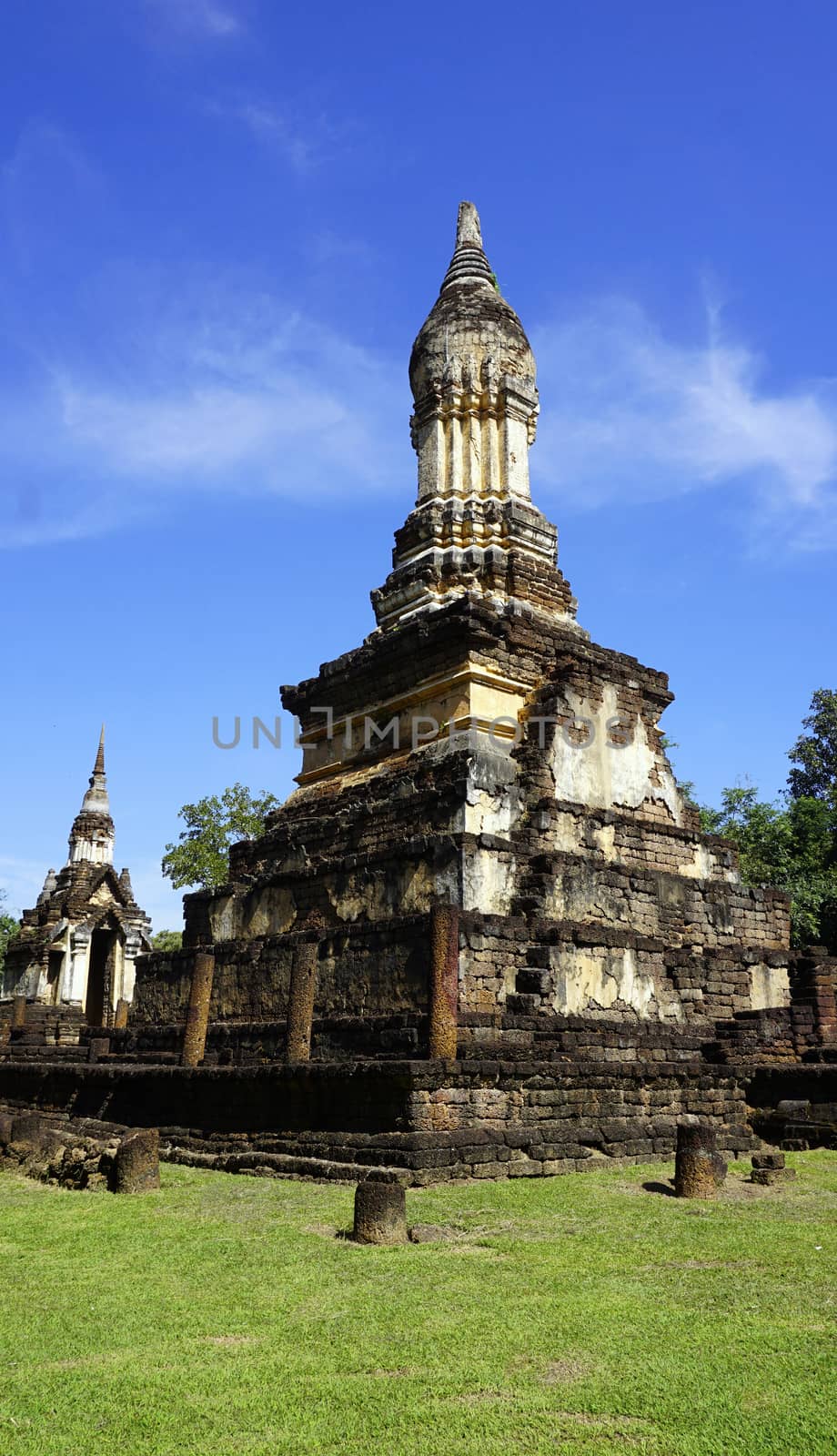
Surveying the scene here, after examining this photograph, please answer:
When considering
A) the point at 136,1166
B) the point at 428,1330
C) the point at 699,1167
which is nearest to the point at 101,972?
the point at 136,1166

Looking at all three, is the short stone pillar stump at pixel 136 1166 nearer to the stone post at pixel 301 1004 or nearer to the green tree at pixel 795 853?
the stone post at pixel 301 1004

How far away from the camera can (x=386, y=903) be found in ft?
44.3

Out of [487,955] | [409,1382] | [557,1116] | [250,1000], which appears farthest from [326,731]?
[409,1382]

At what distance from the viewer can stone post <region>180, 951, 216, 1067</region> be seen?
13.1m

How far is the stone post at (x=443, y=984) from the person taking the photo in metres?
10.0

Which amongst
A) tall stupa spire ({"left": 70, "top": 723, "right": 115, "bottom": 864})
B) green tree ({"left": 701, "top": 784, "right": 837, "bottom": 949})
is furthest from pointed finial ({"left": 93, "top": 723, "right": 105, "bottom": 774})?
green tree ({"left": 701, "top": 784, "right": 837, "bottom": 949})

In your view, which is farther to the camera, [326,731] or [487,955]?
[326,731]

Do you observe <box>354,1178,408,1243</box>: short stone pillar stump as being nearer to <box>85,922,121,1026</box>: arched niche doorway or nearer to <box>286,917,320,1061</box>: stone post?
<box>286,917,320,1061</box>: stone post

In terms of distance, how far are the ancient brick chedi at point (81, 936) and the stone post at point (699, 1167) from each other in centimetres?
2357

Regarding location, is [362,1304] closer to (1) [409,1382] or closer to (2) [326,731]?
(1) [409,1382]

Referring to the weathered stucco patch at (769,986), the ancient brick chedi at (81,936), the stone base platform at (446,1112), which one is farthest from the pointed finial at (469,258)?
the ancient brick chedi at (81,936)

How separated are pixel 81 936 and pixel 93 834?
4530mm

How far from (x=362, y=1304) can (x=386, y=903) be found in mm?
7771

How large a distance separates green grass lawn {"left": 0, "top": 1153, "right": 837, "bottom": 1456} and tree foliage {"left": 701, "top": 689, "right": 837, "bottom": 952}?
783 inches
